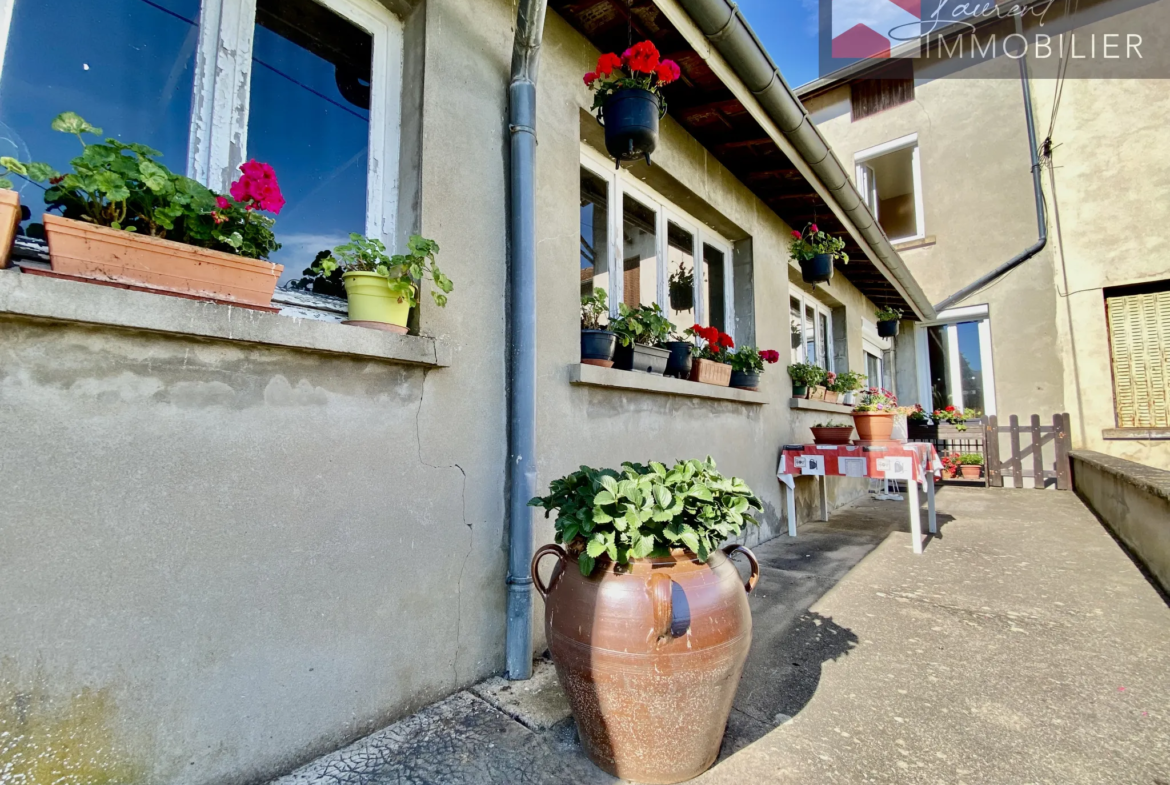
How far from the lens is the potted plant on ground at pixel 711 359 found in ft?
12.2

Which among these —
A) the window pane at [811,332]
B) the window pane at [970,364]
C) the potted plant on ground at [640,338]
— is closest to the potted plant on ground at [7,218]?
the potted plant on ground at [640,338]

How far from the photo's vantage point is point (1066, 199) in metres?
8.15

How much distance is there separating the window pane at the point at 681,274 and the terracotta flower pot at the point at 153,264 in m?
2.96

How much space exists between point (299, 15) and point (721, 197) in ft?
10.3

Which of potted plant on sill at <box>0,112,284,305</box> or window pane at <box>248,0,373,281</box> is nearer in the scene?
potted plant on sill at <box>0,112,284,305</box>

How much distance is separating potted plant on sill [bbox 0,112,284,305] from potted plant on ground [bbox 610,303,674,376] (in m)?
1.86

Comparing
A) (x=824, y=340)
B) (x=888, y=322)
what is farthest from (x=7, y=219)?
(x=888, y=322)

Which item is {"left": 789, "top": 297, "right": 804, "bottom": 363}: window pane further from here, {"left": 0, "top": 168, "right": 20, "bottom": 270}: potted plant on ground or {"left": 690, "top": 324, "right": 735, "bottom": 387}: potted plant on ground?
{"left": 0, "top": 168, "right": 20, "bottom": 270}: potted plant on ground

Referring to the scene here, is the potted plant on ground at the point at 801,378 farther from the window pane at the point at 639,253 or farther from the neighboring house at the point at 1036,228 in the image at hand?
the neighboring house at the point at 1036,228

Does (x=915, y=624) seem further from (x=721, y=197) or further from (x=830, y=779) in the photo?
(x=721, y=197)

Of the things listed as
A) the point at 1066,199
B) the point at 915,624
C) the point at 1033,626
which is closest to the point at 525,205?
the point at 915,624

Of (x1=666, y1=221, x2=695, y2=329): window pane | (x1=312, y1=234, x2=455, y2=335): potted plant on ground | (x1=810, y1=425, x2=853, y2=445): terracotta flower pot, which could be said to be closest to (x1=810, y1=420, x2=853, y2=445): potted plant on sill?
(x1=810, y1=425, x2=853, y2=445): terracotta flower pot

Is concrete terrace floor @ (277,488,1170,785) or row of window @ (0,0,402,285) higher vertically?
row of window @ (0,0,402,285)

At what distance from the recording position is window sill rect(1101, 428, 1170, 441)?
7.14m
